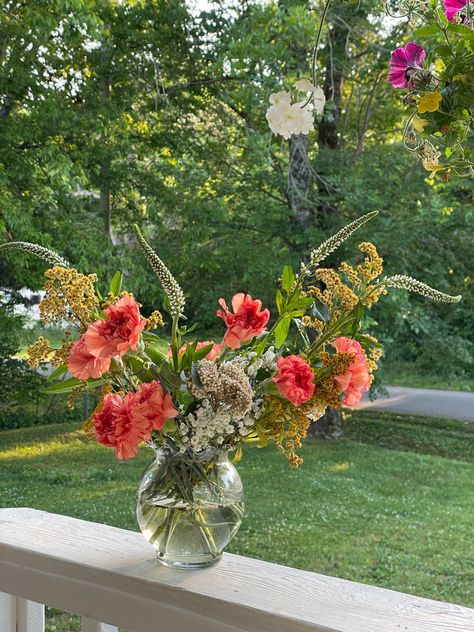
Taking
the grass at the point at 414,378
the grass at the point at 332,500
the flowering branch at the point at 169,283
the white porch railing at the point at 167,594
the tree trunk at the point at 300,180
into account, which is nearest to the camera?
the white porch railing at the point at 167,594

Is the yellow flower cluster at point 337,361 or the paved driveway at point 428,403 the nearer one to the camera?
the yellow flower cluster at point 337,361

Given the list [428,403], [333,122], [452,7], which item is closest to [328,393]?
[452,7]

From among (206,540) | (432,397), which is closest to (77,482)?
(432,397)

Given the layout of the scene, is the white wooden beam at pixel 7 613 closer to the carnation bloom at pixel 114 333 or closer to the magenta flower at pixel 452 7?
the carnation bloom at pixel 114 333

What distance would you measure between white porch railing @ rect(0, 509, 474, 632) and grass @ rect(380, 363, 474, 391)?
4338 millimetres

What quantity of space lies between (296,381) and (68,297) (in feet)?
0.81

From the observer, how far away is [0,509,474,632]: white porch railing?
0.69 m

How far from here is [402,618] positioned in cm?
69

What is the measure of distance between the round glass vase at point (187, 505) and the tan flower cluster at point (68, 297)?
0.53ft

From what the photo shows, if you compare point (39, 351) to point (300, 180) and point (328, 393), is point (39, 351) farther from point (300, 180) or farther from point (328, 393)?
point (300, 180)

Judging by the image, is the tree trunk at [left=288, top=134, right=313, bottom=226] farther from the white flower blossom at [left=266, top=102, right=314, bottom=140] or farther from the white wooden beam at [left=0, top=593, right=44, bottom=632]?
the white wooden beam at [left=0, top=593, right=44, bottom=632]

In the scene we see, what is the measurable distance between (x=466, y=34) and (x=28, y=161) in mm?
3651

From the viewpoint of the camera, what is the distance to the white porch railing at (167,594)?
27.4 inches

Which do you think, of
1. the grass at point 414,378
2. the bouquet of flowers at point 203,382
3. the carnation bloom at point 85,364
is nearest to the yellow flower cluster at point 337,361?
the bouquet of flowers at point 203,382
